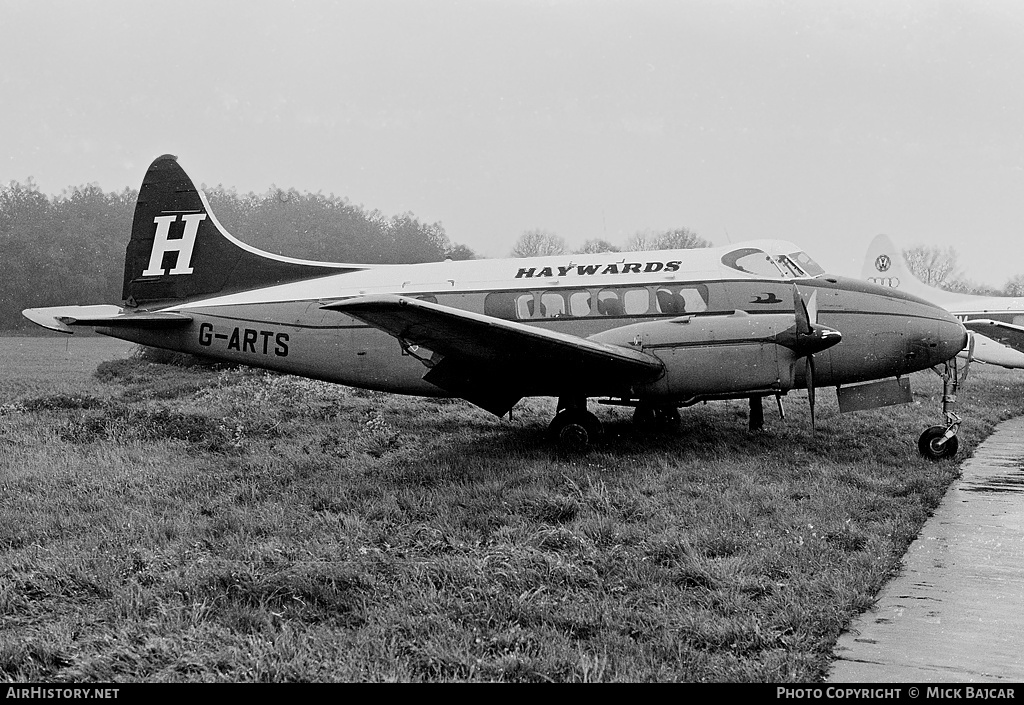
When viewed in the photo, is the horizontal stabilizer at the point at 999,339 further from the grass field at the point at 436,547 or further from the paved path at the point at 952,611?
the paved path at the point at 952,611

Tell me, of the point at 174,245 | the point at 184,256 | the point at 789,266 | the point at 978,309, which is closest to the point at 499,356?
the point at 789,266

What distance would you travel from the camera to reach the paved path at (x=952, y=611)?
3854mm

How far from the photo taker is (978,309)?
25516mm

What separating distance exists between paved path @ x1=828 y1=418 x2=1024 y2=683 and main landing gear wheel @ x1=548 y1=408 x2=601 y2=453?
13.0ft

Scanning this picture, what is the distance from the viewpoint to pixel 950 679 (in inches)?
146

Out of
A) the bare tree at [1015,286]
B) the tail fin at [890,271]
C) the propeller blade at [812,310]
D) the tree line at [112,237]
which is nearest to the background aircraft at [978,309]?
the tail fin at [890,271]

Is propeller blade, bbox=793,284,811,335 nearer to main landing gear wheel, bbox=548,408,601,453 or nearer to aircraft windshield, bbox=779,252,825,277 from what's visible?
aircraft windshield, bbox=779,252,825,277

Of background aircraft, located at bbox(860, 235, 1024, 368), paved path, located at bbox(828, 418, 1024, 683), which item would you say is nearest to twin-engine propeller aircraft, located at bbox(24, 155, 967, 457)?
Result: paved path, located at bbox(828, 418, 1024, 683)

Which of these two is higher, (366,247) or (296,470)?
(366,247)
